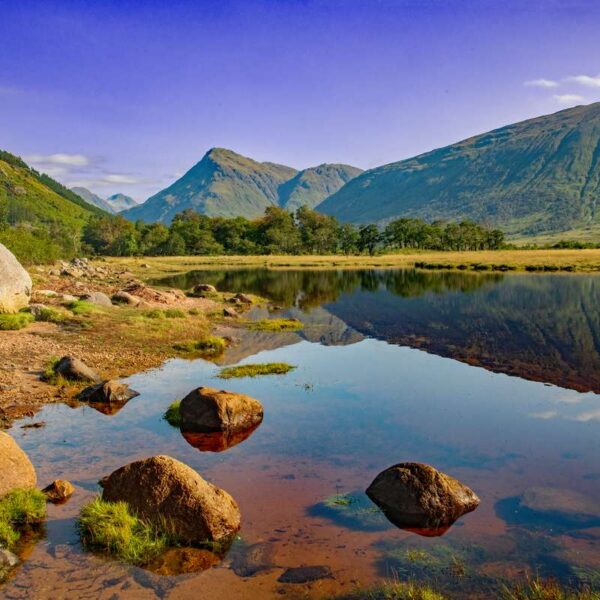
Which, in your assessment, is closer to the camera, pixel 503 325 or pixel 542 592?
pixel 542 592

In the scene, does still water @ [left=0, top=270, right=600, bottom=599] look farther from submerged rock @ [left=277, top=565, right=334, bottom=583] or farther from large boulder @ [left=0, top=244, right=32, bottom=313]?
large boulder @ [left=0, top=244, right=32, bottom=313]

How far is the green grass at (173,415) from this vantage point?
20.9 m

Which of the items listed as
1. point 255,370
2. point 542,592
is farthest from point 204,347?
point 542,592

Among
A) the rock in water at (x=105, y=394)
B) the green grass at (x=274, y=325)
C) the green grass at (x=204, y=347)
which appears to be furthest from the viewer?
the green grass at (x=274, y=325)

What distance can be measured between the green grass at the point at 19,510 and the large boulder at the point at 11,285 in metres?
24.9

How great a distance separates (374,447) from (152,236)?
180 m

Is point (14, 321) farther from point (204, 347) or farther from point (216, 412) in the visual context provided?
point (216, 412)

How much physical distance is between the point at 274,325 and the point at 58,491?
31.5 m

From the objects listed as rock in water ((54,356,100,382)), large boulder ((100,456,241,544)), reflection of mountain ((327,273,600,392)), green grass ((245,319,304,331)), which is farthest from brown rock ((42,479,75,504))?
green grass ((245,319,304,331))

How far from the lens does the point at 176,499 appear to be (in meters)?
12.9

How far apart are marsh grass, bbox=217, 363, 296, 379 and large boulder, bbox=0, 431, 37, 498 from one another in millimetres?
14448

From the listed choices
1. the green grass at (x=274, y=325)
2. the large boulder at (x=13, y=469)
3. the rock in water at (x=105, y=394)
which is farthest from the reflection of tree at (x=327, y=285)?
the large boulder at (x=13, y=469)

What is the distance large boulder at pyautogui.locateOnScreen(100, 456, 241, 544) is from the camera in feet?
41.2

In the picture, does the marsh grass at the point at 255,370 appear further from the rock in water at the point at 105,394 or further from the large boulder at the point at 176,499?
Answer: the large boulder at the point at 176,499
